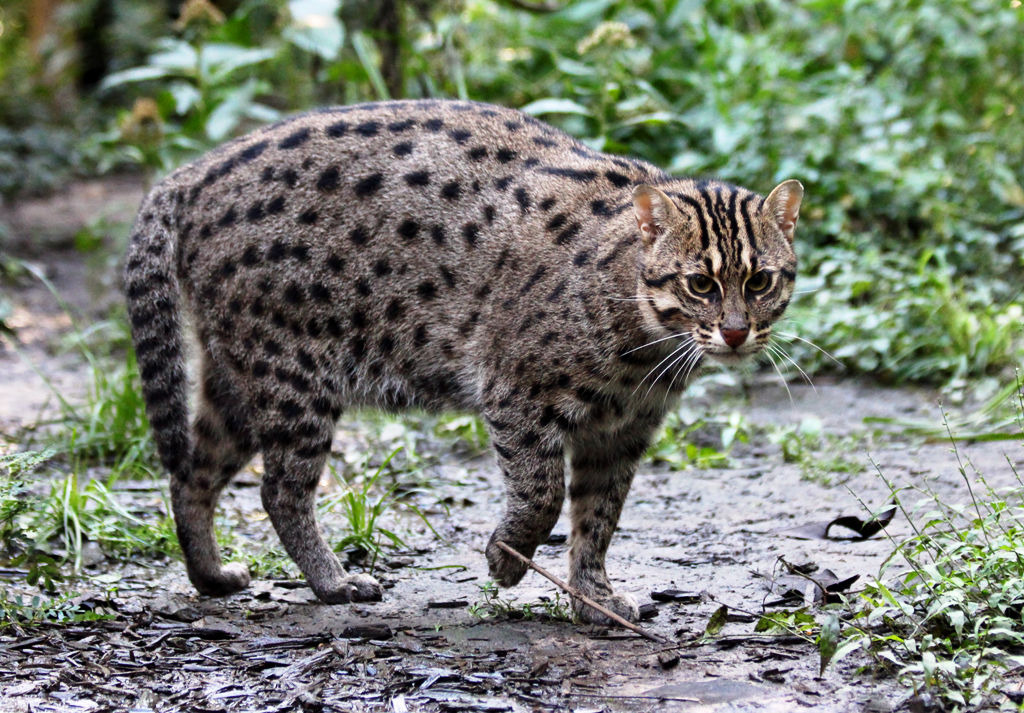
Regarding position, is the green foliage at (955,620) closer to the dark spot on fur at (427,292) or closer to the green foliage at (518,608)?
the green foliage at (518,608)

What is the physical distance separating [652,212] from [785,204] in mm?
605

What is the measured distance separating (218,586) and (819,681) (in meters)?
2.74

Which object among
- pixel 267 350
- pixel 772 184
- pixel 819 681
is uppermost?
pixel 772 184

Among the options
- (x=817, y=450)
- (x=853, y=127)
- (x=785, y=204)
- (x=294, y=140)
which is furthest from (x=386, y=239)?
(x=853, y=127)

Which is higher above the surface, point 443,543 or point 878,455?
point 878,455

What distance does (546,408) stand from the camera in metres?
4.75

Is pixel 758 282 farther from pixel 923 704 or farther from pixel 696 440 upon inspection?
pixel 696 440

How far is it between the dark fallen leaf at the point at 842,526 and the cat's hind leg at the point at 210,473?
273cm

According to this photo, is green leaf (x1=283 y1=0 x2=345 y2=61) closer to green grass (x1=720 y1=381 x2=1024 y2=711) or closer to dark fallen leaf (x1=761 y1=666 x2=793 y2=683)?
green grass (x1=720 y1=381 x2=1024 y2=711)

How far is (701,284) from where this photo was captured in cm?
456

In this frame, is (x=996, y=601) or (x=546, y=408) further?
(x=546, y=408)

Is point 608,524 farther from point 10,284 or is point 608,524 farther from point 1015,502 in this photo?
point 10,284

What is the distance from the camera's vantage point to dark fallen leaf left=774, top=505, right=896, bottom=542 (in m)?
5.17

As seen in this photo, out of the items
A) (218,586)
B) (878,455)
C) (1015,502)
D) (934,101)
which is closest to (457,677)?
(218,586)
